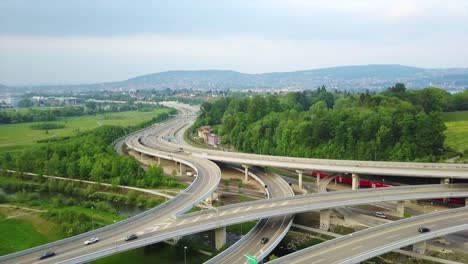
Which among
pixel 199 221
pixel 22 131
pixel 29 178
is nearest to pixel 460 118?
pixel 199 221

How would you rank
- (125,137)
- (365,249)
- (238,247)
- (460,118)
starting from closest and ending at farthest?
(365,249) → (238,247) → (460,118) → (125,137)

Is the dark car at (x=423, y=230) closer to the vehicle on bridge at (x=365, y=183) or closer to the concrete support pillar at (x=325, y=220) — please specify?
the concrete support pillar at (x=325, y=220)

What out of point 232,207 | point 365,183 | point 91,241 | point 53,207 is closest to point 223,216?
point 232,207

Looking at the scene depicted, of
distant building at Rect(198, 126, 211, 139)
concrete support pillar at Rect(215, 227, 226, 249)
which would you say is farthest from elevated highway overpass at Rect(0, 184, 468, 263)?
distant building at Rect(198, 126, 211, 139)

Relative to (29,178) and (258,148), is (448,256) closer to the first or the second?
(258,148)

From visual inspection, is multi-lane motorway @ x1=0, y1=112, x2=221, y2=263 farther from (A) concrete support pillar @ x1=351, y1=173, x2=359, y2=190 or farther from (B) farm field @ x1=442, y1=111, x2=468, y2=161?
(B) farm field @ x1=442, y1=111, x2=468, y2=161

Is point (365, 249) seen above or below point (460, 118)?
below
